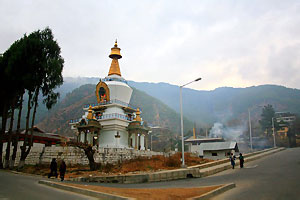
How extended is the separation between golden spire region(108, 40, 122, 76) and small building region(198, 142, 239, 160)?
61.0 feet

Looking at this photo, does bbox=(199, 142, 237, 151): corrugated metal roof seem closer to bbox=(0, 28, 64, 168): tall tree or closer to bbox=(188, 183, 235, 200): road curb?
bbox=(0, 28, 64, 168): tall tree

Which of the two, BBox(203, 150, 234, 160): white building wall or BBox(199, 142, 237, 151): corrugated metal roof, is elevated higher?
BBox(199, 142, 237, 151): corrugated metal roof

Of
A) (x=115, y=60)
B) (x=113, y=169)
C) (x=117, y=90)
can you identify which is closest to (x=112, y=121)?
(x=117, y=90)

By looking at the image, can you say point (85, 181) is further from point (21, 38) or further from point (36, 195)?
point (21, 38)

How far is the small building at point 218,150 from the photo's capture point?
40.6m

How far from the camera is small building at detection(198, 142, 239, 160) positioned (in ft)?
133

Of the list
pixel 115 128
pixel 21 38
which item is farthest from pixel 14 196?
pixel 115 128

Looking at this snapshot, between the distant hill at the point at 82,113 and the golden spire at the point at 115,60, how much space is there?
6784cm

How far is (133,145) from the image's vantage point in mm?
36500

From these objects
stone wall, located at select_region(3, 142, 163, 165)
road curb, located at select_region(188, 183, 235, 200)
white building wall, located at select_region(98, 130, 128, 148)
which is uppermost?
white building wall, located at select_region(98, 130, 128, 148)

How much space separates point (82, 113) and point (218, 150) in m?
77.3

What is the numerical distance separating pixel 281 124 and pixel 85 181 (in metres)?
63.7

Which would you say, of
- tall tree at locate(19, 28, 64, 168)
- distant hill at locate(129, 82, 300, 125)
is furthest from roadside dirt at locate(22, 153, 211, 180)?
distant hill at locate(129, 82, 300, 125)

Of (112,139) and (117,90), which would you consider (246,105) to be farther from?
(112,139)
